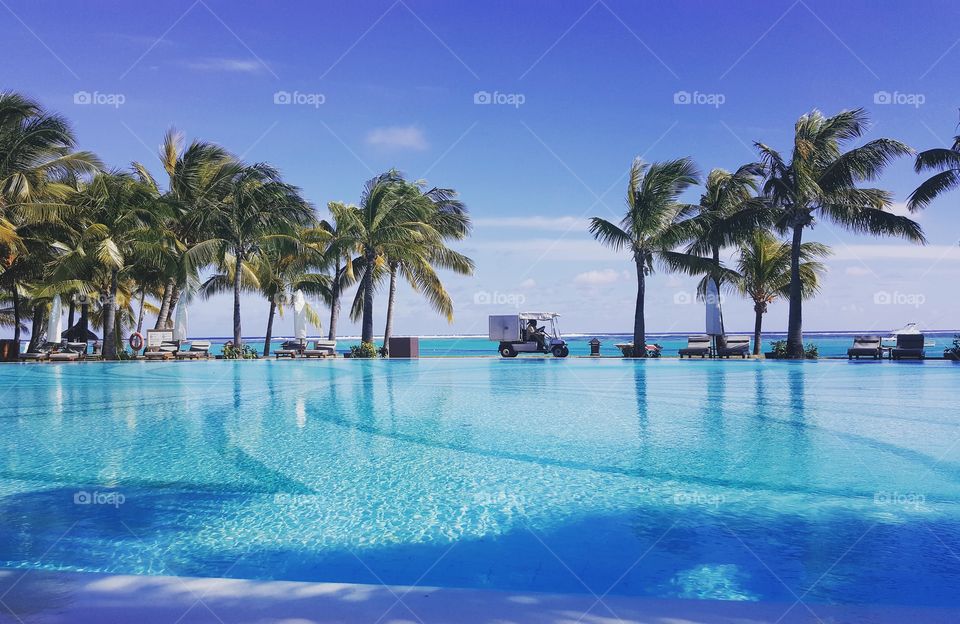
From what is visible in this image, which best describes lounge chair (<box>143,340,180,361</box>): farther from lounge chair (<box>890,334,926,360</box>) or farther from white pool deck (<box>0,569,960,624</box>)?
lounge chair (<box>890,334,926,360</box>)

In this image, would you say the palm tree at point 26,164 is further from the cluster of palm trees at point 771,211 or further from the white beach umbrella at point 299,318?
the cluster of palm trees at point 771,211

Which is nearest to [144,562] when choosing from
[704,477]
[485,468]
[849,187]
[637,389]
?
[485,468]

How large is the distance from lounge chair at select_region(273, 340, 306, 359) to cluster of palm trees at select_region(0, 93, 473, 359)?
1.74 meters

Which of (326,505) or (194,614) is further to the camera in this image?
(326,505)

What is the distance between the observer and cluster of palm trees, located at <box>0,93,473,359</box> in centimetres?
2330

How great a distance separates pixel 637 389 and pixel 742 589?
1080cm

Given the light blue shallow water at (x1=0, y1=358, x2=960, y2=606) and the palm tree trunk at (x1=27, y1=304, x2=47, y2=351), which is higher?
the palm tree trunk at (x1=27, y1=304, x2=47, y2=351)

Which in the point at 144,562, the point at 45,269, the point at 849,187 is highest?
the point at 849,187

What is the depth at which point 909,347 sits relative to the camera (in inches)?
922

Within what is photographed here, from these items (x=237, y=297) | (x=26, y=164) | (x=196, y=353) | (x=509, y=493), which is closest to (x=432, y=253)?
(x=237, y=297)

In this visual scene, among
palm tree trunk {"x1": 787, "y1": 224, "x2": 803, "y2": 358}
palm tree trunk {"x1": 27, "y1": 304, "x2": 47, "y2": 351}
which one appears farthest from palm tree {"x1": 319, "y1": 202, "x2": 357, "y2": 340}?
palm tree trunk {"x1": 787, "y1": 224, "x2": 803, "y2": 358}

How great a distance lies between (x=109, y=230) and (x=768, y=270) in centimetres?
2620

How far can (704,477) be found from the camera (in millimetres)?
6211

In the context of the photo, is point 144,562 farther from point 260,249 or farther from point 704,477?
point 260,249
